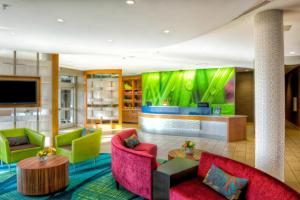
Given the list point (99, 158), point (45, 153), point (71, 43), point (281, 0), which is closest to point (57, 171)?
point (45, 153)

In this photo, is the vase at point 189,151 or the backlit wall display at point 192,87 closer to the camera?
the vase at point 189,151

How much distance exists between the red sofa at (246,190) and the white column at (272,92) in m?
1.23

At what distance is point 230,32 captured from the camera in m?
4.84

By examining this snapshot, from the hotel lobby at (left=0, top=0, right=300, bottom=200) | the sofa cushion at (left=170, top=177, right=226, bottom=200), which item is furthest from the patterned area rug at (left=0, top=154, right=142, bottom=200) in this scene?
the sofa cushion at (left=170, top=177, right=226, bottom=200)

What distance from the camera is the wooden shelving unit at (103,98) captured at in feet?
33.0

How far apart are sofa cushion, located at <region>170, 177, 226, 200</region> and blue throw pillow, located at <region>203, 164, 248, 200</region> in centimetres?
7

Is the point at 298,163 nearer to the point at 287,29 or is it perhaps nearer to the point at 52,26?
the point at 287,29

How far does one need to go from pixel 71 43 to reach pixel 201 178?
441 cm

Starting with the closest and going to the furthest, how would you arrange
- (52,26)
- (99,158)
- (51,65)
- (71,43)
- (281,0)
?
(281,0)
(52,26)
(71,43)
(99,158)
(51,65)

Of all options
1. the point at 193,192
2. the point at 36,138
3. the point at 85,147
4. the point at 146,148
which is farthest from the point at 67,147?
the point at 193,192

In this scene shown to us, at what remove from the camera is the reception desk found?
7898 mm

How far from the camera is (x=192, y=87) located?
37.5 feet

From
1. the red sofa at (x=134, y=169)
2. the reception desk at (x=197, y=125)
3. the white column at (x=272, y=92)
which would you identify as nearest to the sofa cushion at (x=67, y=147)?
the red sofa at (x=134, y=169)

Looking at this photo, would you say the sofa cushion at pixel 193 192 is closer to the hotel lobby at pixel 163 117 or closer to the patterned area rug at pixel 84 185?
the hotel lobby at pixel 163 117
